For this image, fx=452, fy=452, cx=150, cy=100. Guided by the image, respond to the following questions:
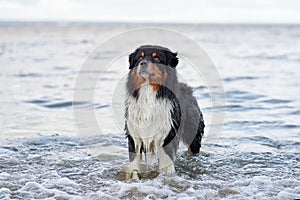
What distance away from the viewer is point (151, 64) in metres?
5.60

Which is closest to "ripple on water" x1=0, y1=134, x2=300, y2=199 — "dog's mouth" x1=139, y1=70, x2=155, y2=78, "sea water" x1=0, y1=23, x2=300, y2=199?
"sea water" x1=0, y1=23, x2=300, y2=199

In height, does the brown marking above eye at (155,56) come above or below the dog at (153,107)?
above

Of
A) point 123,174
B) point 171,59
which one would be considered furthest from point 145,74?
point 123,174

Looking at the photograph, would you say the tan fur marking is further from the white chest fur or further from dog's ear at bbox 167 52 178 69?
dog's ear at bbox 167 52 178 69

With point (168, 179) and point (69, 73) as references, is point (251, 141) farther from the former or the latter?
point (69, 73)

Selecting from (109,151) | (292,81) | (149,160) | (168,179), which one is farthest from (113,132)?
(292,81)

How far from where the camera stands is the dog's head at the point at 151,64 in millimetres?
5586

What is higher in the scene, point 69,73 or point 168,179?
point 69,73

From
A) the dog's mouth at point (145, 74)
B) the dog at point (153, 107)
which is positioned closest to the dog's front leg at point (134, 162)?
the dog at point (153, 107)

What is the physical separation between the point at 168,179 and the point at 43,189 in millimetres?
1583

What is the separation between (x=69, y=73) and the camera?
17.9 m

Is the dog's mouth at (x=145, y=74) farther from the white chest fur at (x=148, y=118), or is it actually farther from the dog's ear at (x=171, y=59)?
the dog's ear at (x=171, y=59)

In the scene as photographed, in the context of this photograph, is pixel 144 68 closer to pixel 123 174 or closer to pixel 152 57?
pixel 152 57

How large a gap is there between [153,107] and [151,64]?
0.61 meters
